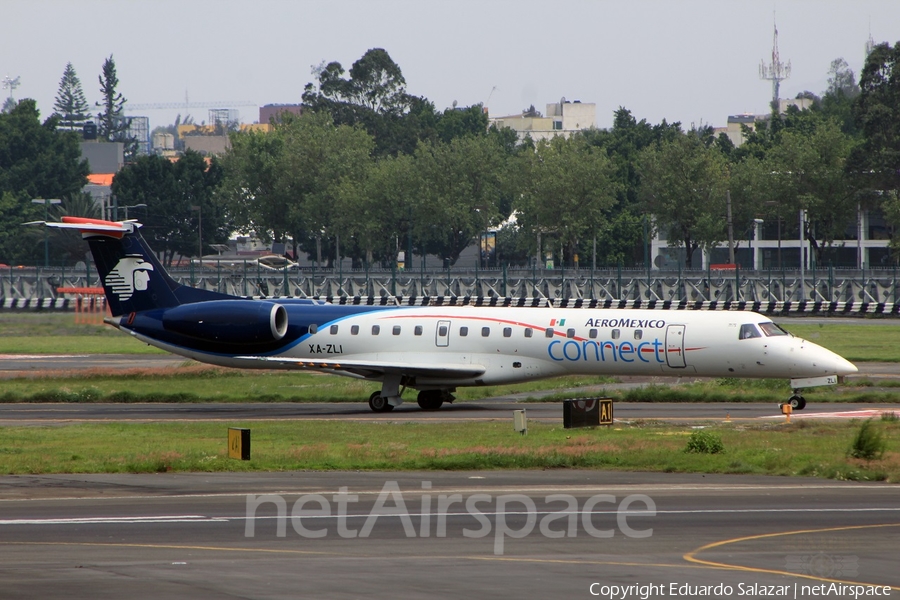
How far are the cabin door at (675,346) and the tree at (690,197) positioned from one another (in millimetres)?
65842

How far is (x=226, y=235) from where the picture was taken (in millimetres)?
136875

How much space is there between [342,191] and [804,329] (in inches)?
2367

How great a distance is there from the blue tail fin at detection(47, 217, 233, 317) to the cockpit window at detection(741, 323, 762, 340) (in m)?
17.7

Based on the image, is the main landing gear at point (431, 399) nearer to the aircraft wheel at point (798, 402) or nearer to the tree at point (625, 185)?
the aircraft wheel at point (798, 402)

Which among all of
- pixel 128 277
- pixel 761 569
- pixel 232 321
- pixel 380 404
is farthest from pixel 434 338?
pixel 761 569

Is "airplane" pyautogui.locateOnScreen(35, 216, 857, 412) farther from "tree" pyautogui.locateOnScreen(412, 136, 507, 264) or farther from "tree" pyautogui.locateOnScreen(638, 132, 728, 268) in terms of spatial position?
"tree" pyautogui.locateOnScreen(412, 136, 507, 264)

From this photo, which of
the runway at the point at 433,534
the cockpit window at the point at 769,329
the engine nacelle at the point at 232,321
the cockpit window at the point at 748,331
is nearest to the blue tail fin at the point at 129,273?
the engine nacelle at the point at 232,321

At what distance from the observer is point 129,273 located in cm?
3909

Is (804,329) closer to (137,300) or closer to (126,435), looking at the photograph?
(137,300)

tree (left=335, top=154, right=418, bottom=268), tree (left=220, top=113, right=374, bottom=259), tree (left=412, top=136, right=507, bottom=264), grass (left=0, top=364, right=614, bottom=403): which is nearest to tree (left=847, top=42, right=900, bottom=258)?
tree (left=412, top=136, right=507, bottom=264)

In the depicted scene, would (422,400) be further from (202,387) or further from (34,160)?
(34,160)

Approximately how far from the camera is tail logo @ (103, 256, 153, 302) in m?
39.0

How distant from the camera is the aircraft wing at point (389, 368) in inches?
1400

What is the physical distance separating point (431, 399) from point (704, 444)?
13.9 meters
